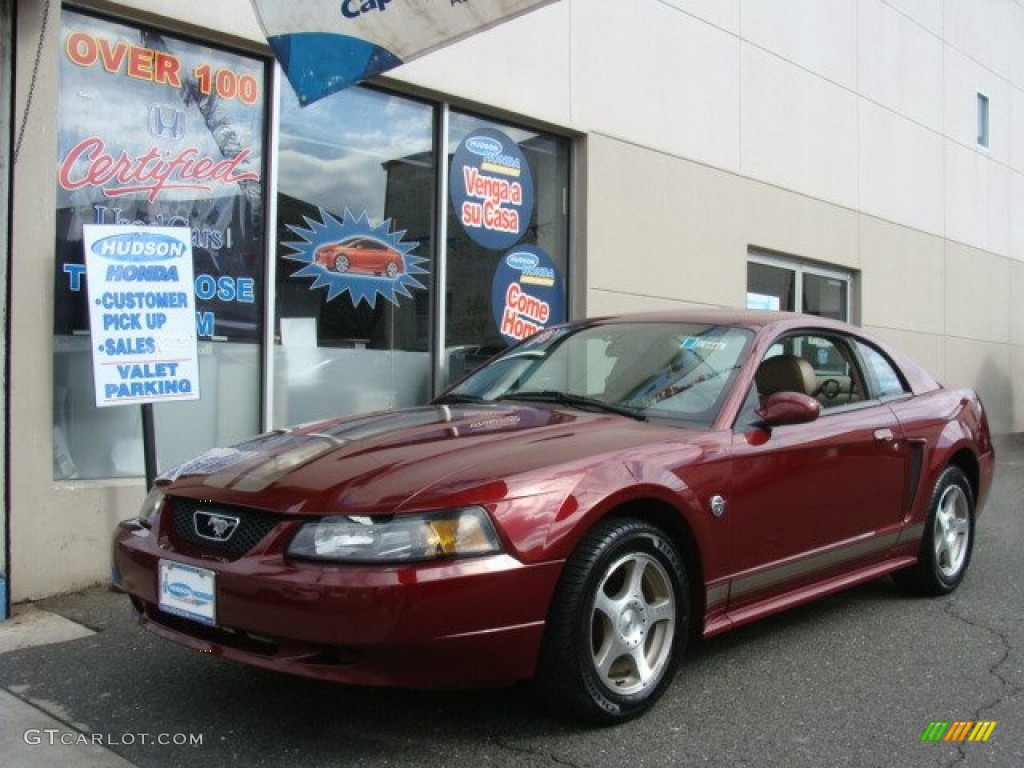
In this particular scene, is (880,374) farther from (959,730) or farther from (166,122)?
(166,122)

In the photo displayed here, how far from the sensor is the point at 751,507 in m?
3.83

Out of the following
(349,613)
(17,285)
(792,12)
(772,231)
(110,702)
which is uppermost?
(792,12)

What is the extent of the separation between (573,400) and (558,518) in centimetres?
111

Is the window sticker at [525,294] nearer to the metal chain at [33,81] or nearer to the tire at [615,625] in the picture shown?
the metal chain at [33,81]

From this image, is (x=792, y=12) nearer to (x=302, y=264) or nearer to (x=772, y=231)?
(x=772, y=231)

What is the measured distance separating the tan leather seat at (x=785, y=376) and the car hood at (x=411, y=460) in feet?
2.90

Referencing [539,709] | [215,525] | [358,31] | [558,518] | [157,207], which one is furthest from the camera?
[157,207]

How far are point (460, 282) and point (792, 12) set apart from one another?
578 centimetres

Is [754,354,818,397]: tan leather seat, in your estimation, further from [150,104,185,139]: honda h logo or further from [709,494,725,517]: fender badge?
[150,104,185,139]: honda h logo

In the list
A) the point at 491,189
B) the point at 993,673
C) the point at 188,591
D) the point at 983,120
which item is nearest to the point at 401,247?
the point at 491,189

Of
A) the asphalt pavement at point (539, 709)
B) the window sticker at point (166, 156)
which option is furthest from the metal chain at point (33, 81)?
the asphalt pavement at point (539, 709)

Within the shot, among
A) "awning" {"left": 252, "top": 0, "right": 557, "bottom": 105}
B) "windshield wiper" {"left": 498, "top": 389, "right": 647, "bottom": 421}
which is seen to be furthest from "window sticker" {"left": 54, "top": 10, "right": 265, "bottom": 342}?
"windshield wiper" {"left": 498, "top": 389, "right": 647, "bottom": 421}

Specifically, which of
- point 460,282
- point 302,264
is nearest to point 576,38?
point 460,282
